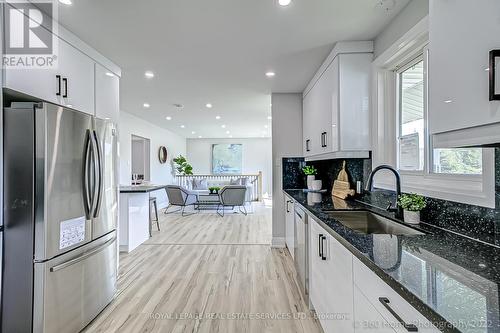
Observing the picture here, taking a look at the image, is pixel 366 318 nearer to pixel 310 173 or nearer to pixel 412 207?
pixel 412 207

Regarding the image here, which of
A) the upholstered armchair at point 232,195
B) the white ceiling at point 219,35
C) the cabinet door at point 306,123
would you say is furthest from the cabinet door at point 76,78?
the upholstered armchair at point 232,195

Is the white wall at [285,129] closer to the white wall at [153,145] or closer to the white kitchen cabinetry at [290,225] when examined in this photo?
the white kitchen cabinetry at [290,225]

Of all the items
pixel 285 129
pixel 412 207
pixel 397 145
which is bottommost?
pixel 412 207

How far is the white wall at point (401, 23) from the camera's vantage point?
6.24 ft

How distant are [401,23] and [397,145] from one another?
0.97 metres

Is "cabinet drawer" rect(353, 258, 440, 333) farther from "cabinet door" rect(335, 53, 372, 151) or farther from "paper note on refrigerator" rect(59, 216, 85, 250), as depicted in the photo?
"paper note on refrigerator" rect(59, 216, 85, 250)

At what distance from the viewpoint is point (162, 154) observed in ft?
29.5

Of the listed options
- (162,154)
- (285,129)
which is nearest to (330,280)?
(285,129)

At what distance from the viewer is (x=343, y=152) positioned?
2.65 metres

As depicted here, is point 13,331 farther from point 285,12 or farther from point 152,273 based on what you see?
point 285,12

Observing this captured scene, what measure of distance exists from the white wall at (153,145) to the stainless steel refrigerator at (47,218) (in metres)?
4.06

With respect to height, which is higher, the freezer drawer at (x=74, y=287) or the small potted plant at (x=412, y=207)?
the small potted plant at (x=412, y=207)

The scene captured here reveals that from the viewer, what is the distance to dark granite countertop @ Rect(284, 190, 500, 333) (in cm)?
69

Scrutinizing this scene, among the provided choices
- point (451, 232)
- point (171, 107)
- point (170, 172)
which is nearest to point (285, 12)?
point (451, 232)
